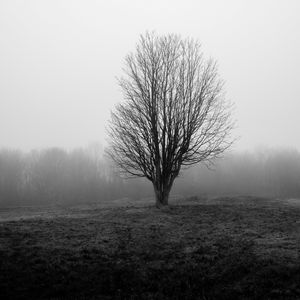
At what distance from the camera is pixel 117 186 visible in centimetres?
6831

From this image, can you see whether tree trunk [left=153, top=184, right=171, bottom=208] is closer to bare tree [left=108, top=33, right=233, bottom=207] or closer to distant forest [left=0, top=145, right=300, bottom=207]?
bare tree [left=108, top=33, right=233, bottom=207]

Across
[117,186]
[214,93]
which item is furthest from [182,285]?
[117,186]

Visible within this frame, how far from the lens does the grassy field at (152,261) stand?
8344mm

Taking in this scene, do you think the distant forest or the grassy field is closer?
the grassy field

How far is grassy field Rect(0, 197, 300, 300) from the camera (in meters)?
8.34

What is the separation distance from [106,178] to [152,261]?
63680mm

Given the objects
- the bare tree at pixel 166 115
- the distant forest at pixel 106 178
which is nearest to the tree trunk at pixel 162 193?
the bare tree at pixel 166 115

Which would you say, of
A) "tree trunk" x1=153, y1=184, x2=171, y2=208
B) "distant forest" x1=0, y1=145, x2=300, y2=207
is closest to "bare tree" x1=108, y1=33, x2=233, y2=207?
"tree trunk" x1=153, y1=184, x2=171, y2=208

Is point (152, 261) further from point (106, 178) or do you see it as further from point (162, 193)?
point (106, 178)

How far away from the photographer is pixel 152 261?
10.6 meters

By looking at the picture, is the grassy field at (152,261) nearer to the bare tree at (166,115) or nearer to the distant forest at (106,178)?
the bare tree at (166,115)

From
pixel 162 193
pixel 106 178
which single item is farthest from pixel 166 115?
pixel 106 178

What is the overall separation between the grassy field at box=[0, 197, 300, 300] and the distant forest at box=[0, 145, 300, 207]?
4735 centimetres

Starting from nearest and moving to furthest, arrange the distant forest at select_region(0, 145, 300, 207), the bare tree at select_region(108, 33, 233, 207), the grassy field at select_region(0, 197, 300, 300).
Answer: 1. the grassy field at select_region(0, 197, 300, 300)
2. the bare tree at select_region(108, 33, 233, 207)
3. the distant forest at select_region(0, 145, 300, 207)
